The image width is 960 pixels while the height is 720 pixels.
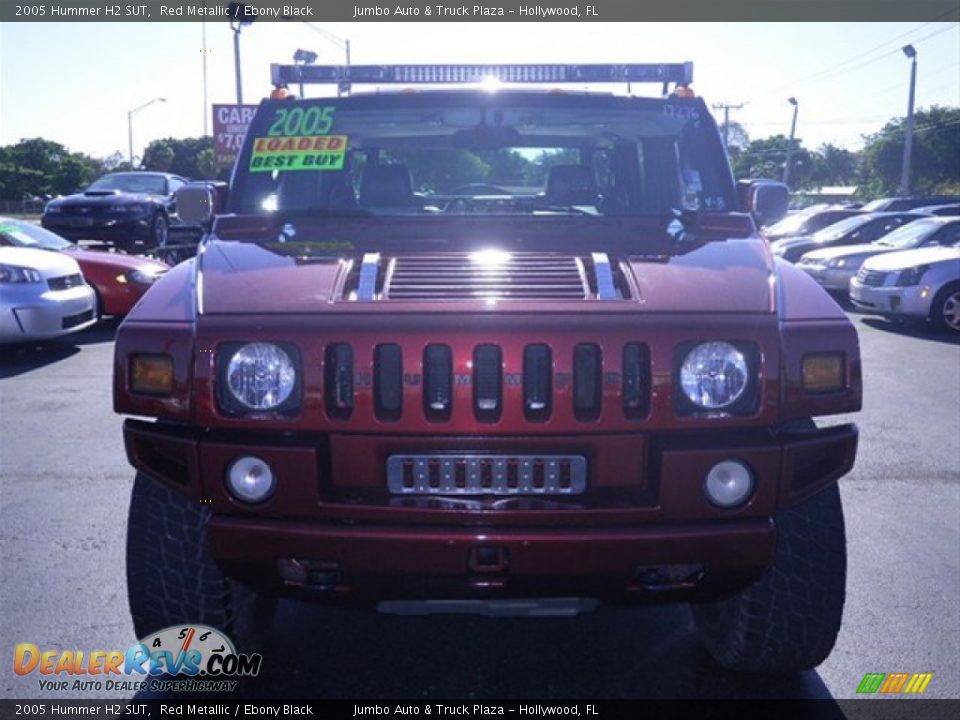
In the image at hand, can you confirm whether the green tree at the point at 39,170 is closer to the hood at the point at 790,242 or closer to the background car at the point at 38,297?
the hood at the point at 790,242

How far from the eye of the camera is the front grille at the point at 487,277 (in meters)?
2.87

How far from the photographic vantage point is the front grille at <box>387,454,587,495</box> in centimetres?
266

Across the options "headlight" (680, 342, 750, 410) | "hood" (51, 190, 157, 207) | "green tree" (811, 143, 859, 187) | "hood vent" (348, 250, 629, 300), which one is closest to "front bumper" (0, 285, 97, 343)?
"hood vent" (348, 250, 629, 300)

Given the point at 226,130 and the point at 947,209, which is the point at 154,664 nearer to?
the point at 947,209

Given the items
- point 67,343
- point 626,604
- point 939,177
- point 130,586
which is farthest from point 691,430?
point 939,177

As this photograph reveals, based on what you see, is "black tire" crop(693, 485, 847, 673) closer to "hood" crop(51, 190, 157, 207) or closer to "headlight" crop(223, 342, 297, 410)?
"headlight" crop(223, 342, 297, 410)

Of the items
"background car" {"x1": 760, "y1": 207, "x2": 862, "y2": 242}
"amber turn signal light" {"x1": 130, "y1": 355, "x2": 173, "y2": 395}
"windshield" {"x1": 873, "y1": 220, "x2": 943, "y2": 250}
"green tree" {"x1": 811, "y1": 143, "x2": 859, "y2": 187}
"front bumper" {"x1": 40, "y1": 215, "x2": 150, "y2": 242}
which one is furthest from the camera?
"green tree" {"x1": 811, "y1": 143, "x2": 859, "y2": 187}

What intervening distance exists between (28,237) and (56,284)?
212 centimetres

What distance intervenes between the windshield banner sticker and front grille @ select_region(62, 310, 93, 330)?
20.4ft

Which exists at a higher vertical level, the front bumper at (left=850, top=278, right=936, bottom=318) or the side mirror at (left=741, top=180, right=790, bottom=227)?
the side mirror at (left=741, top=180, right=790, bottom=227)

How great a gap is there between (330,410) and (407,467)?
25 centimetres

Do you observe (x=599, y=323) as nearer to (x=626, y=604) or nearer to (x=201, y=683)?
(x=626, y=604)

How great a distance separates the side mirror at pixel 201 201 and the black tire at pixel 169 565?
1.39 meters

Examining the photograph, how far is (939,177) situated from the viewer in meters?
58.5
